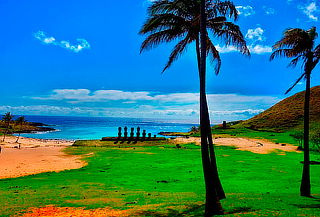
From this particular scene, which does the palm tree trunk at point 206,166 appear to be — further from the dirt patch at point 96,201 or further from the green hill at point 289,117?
the green hill at point 289,117

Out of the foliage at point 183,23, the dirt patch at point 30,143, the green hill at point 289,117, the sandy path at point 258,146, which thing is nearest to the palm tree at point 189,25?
the foliage at point 183,23

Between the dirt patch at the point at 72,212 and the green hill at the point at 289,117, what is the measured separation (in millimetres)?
95400

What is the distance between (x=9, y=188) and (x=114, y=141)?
44326mm

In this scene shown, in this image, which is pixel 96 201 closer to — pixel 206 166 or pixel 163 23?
pixel 206 166

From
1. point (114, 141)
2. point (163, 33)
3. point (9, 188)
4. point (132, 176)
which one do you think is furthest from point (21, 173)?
point (114, 141)

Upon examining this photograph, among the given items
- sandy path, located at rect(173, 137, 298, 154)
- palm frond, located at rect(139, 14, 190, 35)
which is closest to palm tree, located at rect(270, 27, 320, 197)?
palm frond, located at rect(139, 14, 190, 35)

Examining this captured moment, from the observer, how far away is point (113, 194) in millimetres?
14531

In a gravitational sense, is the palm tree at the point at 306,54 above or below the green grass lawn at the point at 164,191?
above

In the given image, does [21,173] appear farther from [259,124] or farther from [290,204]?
[259,124]

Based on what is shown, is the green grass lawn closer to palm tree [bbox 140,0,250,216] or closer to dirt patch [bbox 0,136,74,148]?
palm tree [bbox 140,0,250,216]

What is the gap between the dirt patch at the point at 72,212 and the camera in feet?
34.0

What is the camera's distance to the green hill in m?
96.2

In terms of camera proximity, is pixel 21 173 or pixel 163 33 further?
pixel 21 173

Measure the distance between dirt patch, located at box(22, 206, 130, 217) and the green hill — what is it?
95.4m
